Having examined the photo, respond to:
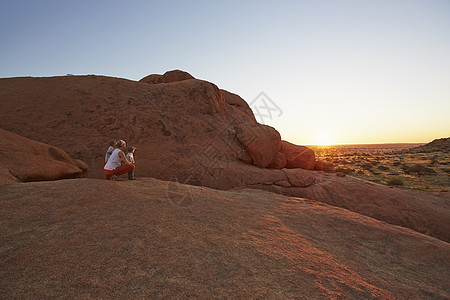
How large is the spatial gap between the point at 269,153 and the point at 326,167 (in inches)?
311

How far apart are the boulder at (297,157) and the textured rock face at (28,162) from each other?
45.8ft

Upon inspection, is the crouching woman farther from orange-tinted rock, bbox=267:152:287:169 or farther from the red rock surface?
orange-tinted rock, bbox=267:152:287:169

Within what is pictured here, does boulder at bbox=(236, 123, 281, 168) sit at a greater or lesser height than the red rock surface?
greater

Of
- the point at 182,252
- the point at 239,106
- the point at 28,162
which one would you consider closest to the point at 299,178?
the point at 182,252

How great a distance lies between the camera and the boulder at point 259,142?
47.7 feet

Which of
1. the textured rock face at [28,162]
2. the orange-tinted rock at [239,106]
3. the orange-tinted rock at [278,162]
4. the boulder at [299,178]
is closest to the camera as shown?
the textured rock face at [28,162]

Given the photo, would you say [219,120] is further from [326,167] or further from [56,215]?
[56,215]

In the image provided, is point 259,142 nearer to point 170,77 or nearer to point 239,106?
point 239,106

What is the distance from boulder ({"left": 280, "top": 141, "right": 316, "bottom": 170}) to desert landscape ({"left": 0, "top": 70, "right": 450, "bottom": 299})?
444cm

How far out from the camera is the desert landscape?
8.76 ft

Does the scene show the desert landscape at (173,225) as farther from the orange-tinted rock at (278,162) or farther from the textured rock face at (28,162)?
the orange-tinted rock at (278,162)

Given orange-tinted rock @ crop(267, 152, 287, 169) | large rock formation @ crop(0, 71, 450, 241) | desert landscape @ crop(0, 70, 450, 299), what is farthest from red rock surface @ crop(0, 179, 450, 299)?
orange-tinted rock @ crop(267, 152, 287, 169)

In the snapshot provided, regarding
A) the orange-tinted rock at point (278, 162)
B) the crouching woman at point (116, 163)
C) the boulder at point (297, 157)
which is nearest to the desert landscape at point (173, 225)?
the crouching woman at point (116, 163)

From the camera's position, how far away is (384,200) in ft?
37.3
